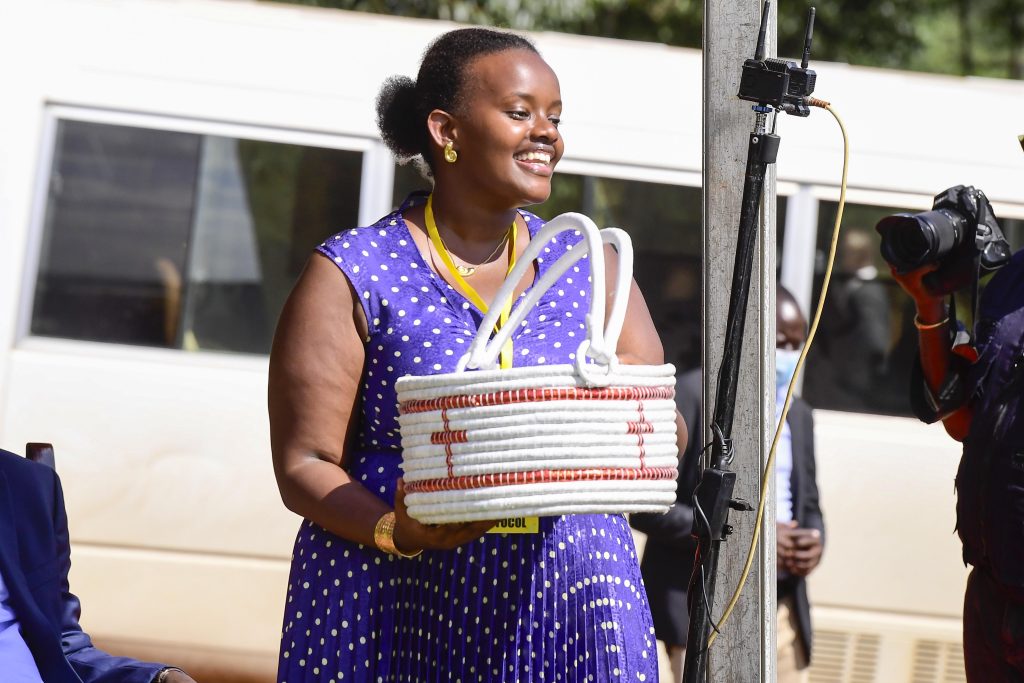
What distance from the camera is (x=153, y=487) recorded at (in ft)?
16.8

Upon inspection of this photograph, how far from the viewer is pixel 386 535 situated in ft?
6.77

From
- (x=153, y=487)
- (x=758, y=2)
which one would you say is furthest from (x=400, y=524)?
(x=153, y=487)

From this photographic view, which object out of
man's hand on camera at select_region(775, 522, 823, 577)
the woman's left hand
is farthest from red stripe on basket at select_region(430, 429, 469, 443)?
man's hand on camera at select_region(775, 522, 823, 577)

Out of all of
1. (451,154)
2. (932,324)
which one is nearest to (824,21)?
(932,324)

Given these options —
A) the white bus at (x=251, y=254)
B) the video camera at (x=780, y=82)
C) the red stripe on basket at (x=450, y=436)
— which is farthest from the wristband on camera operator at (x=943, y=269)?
the white bus at (x=251, y=254)

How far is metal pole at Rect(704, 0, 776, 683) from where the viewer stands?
272 centimetres

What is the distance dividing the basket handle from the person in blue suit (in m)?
0.84

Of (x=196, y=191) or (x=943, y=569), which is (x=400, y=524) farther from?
(x=943, y=569)

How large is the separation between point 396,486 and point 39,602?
73cm

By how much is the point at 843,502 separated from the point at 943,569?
0.48 meters

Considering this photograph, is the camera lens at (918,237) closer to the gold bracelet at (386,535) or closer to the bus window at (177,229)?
the gold bracelet at (386,535)

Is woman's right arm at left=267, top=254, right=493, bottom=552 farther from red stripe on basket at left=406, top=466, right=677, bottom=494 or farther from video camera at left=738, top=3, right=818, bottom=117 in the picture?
video camera at left=738, top=3, right=818, bottom=117

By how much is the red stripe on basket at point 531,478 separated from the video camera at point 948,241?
1.25 meters

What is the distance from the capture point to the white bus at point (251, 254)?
16.7ft
